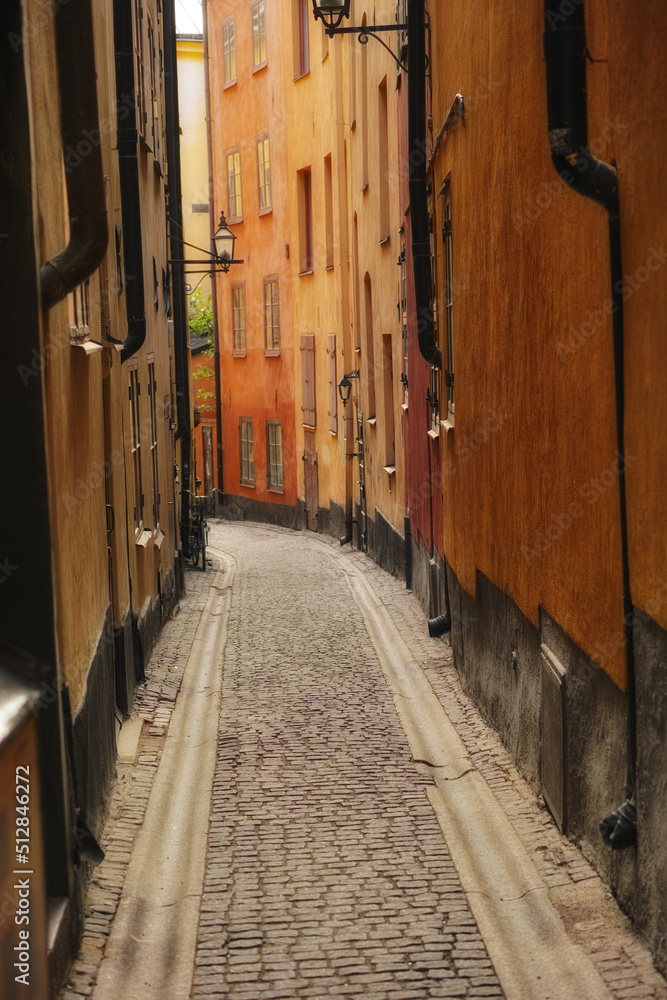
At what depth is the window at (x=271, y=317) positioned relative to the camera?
82.8ft

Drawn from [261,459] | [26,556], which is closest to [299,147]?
[261,459]

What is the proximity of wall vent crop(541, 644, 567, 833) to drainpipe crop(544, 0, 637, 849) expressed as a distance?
3.28 feet

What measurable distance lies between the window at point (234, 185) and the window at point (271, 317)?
92.8 inches

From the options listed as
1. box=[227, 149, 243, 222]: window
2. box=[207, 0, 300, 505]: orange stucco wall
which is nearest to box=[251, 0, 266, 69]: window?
box=[207, 0, 300, 505]: orange stucco wall

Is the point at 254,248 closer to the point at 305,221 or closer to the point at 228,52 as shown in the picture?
the point at 305,221

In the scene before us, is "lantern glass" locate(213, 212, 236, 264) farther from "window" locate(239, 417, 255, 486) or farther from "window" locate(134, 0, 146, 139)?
"window" locate(239, 417, 255, 486)

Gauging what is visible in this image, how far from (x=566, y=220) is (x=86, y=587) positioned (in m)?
2.87

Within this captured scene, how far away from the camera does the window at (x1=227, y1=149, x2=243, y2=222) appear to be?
1059 inches

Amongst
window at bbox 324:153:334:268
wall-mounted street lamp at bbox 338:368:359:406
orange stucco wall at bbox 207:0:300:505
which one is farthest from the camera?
orange stucco wall at bbox 207:0:300:505

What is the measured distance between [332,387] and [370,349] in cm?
395

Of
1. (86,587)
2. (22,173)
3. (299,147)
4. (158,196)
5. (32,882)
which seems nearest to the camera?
(32,882)

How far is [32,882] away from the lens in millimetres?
3564

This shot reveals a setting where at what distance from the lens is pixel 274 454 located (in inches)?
1022

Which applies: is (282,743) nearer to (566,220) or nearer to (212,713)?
(212,713)
